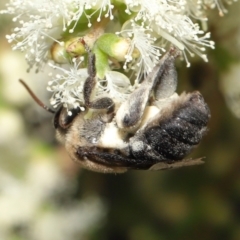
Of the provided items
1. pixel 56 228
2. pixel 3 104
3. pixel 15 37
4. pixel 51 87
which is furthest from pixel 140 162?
pixel 56 228

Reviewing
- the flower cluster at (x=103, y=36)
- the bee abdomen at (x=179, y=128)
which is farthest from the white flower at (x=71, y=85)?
the bee abdomen at (x=179, y=128)

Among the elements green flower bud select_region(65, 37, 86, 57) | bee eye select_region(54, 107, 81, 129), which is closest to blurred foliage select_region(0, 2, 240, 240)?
bee eye select_region(54, 107, 81, 129)

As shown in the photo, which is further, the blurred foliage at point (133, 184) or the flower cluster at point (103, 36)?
the blurred foliage at point (133, 184)

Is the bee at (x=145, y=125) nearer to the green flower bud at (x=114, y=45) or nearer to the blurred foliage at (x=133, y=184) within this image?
the green flower bud at (x=114, y=45)

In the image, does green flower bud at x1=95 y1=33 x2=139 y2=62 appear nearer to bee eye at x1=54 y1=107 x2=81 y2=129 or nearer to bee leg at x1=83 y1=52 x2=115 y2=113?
bee leg at x1=83 y1=52 x2=115 y2=113

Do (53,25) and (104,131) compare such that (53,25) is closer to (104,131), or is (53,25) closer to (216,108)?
(104,131)

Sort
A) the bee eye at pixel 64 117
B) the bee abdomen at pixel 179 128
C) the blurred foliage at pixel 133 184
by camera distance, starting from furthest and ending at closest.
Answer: the blurred foliage at pixel 133 184 → the bee eye at pixel 64 117 → the bee abdomen at pixel 179 128
